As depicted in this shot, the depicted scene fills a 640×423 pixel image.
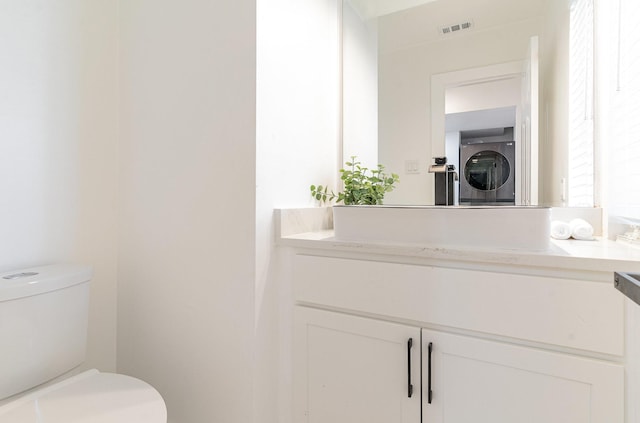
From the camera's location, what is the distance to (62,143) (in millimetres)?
1296

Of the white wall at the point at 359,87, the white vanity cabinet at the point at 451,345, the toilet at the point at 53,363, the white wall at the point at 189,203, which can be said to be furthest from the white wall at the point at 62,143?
the white wall at the point at 359,87

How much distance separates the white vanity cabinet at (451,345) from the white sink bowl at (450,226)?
0.11 m

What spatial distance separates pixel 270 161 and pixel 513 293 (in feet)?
2.64

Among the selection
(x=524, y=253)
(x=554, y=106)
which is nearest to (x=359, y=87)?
(x=554, y=106)

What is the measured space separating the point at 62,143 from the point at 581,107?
6.23 feet

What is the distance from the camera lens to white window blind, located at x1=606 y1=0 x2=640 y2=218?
93 centimetres

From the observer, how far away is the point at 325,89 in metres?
1.43

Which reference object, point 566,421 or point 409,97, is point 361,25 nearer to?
point 409,97

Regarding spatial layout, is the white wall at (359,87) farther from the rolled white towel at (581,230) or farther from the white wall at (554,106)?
the rolled white towel at (581,230)

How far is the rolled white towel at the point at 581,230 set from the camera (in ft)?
3.61

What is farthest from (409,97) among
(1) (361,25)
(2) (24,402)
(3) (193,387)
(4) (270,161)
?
(2) (24,402)

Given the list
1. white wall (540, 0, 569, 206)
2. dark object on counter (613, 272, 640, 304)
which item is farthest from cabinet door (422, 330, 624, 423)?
white wall (540, 0, 569, 206)

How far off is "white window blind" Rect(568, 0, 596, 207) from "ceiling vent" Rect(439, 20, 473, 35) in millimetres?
348

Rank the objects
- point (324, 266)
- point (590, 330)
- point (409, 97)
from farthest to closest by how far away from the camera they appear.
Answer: point (409, 97) → point (324, 266) → point (590, 330)
